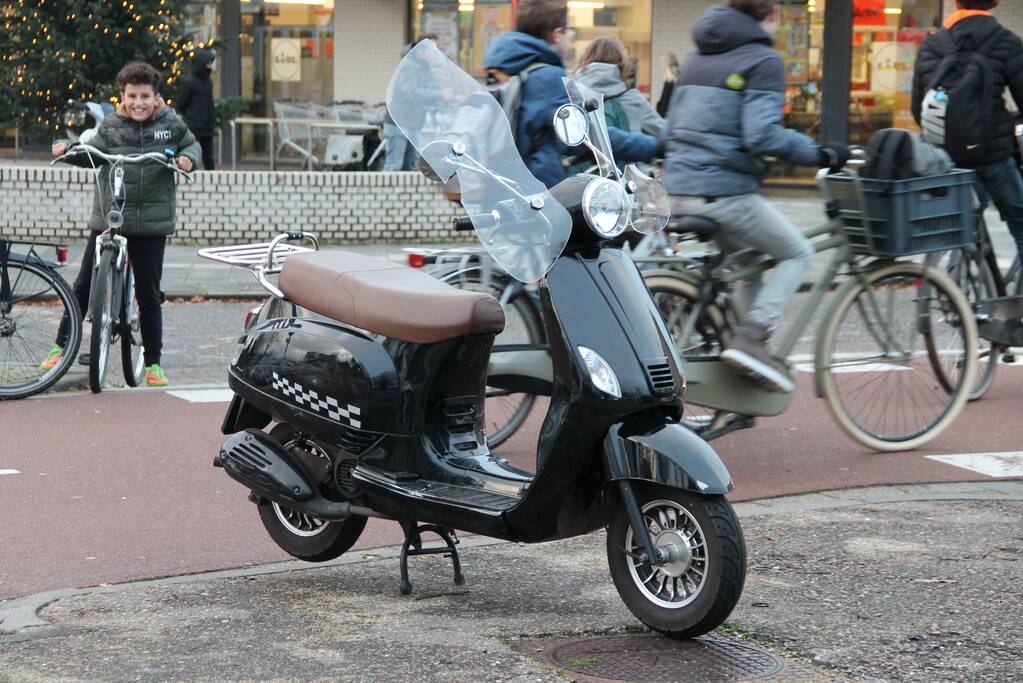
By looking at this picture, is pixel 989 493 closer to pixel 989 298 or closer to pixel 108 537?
pixel 989 298

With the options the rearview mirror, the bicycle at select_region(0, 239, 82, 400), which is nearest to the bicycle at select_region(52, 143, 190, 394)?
the bicycle at select_region(0, 239, 82, 400)

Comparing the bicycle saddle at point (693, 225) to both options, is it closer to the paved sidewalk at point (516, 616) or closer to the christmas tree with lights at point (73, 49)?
the paved sidewalk at point (516, 616)

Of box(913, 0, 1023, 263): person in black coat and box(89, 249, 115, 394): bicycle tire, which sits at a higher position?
box(913, 0, 1023, 263): person in black coat

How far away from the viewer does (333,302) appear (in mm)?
4910

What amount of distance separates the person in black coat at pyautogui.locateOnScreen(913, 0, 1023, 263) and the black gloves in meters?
1.75

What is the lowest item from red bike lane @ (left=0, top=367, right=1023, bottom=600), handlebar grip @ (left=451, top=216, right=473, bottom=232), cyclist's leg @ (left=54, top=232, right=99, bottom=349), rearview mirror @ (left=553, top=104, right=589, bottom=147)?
red bike lane @ (left=0, top=367, right=1023, bottom=600)

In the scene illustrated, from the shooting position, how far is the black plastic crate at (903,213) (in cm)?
669

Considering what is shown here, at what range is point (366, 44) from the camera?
24.3 metres

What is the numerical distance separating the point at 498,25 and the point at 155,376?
52.4 feet

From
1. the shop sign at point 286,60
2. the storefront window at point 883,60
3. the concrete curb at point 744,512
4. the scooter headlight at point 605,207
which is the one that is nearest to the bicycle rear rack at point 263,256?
the concrete curb at point 744,512

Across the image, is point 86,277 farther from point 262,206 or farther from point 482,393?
point 262,206

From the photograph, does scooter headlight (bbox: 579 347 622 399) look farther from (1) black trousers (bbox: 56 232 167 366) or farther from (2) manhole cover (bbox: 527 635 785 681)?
(1) black trousers (bbox: 56 232 167 366)

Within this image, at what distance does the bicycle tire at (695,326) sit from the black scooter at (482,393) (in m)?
1.67

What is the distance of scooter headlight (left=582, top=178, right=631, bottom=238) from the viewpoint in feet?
14.9
